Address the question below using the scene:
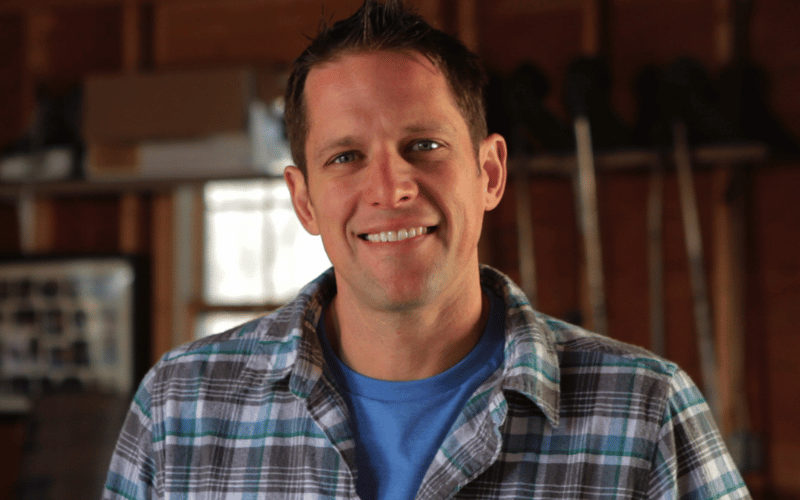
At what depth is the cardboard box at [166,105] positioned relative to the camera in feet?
7.78

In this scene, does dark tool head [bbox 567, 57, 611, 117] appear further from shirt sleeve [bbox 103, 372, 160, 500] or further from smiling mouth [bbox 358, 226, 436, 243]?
shirt sleeve [bbox 103, 372, 160, 500]

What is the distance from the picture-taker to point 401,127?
40.0 inches

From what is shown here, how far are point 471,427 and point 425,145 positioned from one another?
38 cm

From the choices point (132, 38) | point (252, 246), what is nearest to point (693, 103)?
point (252, 246)

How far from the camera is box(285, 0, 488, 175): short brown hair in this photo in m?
1.06

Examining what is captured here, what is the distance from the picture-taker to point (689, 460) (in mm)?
936

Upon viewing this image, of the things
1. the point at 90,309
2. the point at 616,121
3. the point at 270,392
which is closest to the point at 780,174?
the point at 616,121

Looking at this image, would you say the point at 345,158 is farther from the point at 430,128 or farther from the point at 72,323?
the point at 72,323

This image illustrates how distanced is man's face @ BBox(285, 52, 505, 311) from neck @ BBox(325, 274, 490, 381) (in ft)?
0.08

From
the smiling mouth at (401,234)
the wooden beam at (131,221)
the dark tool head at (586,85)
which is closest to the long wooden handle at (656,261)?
the dark tool head at (586,85)

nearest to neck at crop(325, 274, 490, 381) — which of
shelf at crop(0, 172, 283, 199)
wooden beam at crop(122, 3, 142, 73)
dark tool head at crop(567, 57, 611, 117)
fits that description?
dark tool head at crop(567, 57, 611, 117)

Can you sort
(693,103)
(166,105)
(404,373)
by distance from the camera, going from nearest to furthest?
(404,373) → (693,103) → (166,105)

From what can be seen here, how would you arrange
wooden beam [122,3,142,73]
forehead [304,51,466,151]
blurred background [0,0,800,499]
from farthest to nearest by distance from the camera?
wooden beam [122,3,142,73]
blurred background [0,0,800,499]
forehead [304,51,466,151]

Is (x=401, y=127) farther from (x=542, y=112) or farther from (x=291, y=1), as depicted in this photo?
(x=291, y=1)
